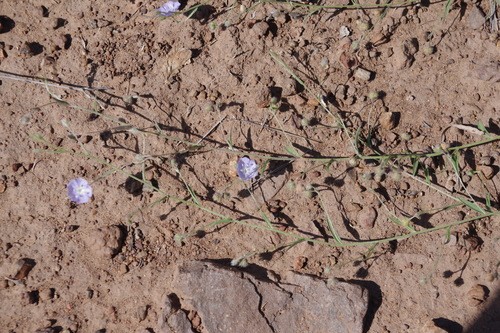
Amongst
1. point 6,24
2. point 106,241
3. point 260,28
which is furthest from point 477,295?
A: point 6,24

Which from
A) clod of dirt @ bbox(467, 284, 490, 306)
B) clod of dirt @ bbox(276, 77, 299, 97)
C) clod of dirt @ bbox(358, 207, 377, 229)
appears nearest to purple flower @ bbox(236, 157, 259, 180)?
clod of dirt @ bbox(276, 77, 299, 97)

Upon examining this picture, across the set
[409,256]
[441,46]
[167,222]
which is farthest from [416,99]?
[167,222]

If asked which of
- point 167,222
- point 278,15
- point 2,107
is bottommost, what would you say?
point 167,222

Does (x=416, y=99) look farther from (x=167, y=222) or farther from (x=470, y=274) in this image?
(x=167, y=222)

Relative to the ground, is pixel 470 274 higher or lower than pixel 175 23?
lower

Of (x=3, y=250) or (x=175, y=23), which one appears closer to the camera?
(x=3, y=250)

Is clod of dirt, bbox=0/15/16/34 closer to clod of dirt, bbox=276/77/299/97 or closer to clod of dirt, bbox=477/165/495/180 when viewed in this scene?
clod of dirt, bbox=276/77/299/97
